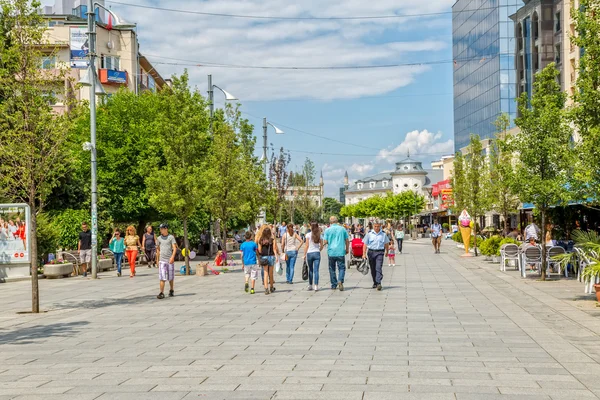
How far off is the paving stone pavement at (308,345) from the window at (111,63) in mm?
47831

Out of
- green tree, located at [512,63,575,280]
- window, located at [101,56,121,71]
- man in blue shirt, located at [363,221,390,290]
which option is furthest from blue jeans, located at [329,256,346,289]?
window, located at [101,56,121,71]

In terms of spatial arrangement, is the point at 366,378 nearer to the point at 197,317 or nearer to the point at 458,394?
the point at 458,394

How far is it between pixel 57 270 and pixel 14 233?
2.49 m

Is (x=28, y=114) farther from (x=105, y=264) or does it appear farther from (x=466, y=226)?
(x=466, y=226)

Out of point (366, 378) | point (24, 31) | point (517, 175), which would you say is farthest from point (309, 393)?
point (517, 175)

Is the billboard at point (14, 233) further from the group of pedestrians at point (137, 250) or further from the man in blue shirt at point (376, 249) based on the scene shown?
the man in blue shirt at point (376, 249)

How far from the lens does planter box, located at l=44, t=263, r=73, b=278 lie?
24781mm

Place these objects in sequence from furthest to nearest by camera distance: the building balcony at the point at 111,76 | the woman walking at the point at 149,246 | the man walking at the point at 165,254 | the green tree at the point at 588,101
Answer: the building balcony at the point at 111,76 < the woman walking at the point at 149,246 < the man walking at the point at 165,254 < the green tree at the point at 588,101

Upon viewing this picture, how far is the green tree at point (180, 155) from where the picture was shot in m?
25.4

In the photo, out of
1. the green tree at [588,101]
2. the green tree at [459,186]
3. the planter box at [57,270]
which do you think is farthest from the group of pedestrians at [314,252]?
the green tree at [459,186]

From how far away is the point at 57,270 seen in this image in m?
25.0

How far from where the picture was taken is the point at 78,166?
119 feet

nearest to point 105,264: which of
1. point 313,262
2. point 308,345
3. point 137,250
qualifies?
point 137,250

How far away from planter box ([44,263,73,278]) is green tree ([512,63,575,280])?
1441 centimetres
